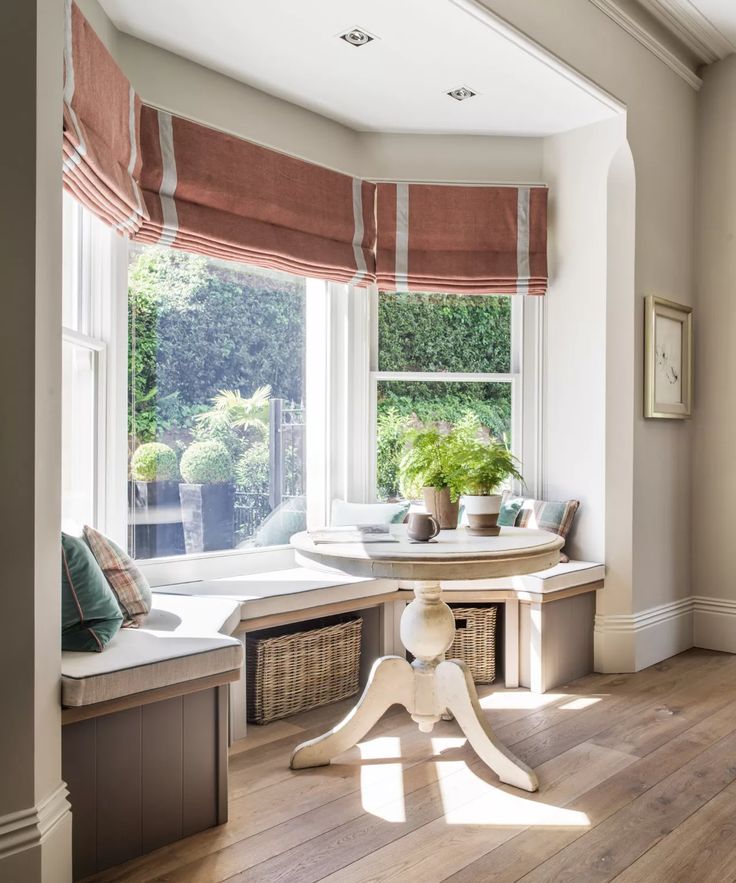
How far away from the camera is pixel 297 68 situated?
3.14 metres

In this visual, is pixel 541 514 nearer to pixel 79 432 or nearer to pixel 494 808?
pixel 494 808

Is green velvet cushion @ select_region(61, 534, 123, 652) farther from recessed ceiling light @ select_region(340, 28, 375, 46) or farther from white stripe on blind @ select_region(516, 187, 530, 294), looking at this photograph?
white stripe on blind @ select_region(516, 187, 530, 294)

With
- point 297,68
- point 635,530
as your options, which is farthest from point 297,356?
point 635,530

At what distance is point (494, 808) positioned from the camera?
2209mm

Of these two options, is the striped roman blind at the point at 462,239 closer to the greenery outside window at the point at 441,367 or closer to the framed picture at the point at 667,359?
the greenery outside window at the point at 441,367

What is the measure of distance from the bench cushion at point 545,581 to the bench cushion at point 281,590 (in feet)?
1.10

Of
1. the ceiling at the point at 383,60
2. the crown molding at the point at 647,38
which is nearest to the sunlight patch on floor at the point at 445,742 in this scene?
the ceiling at the point at 383,60

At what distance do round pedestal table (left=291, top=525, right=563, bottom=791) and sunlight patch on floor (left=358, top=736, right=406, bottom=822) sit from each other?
0.12 metres

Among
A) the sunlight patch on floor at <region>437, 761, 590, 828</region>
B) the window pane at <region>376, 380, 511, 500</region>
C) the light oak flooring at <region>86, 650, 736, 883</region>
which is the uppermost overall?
the window pane at <region>376, 380, 511, 500</region>

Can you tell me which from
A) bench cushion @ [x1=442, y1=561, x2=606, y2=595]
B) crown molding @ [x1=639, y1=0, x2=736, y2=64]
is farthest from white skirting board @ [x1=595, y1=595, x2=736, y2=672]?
crown molding @ [x1=639, y1=0, x2=736, y2=64]

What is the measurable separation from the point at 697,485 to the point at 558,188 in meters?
1.66

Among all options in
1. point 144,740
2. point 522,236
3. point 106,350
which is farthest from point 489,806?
point 522,236

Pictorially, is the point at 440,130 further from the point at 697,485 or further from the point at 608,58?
the point at 697,485

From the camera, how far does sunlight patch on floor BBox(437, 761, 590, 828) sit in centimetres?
213
